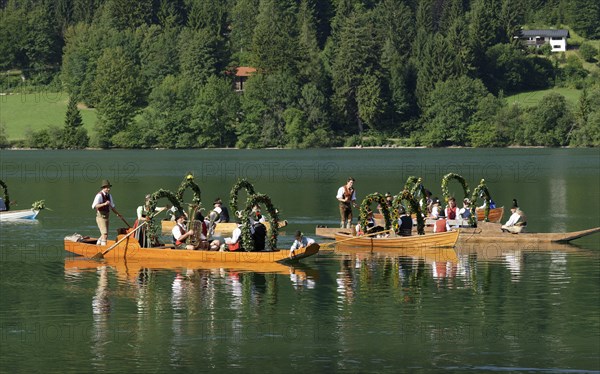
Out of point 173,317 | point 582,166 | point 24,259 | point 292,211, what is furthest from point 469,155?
point 173,317

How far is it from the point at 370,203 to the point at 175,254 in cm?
994

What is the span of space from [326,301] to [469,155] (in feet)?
484

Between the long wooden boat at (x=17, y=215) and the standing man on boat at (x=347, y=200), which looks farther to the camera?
the long wooden boat at (x=17, y=215)

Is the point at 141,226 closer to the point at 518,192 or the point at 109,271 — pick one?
the point at 109,271

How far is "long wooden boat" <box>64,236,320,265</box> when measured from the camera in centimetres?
4819

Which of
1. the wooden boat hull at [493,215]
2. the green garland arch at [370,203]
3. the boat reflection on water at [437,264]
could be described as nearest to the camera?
the boat reflection on water at [437,264]

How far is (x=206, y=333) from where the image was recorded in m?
36.0

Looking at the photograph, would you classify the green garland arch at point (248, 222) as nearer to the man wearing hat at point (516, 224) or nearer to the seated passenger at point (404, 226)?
the seated passenger at point (404, 226)

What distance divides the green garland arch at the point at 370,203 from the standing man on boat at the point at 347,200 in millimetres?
4564

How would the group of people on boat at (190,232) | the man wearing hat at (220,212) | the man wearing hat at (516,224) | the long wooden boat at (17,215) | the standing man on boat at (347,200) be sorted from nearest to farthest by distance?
the group of people on boat at (190,232)
the man wearing hat at (516,224)
the standing man on boat at (347,200)
the man wearing hat at (220,212)
the long wooden boat at (17,215)

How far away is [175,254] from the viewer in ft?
162

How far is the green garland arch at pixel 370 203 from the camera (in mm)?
54344

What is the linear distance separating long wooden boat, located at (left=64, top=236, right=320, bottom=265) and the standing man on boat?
483 inches

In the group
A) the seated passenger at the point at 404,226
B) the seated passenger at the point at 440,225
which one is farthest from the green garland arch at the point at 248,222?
the seated passenger at the point at 440,225
